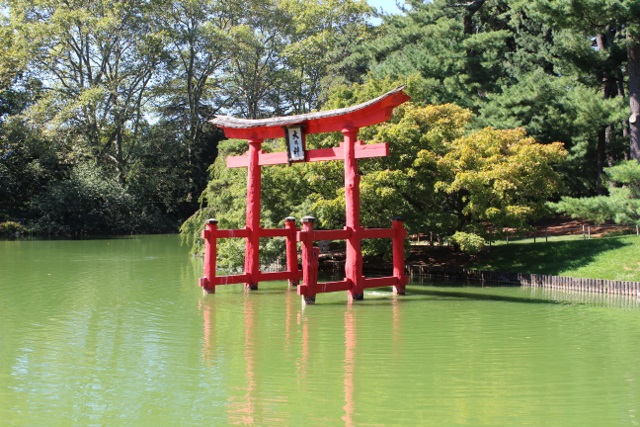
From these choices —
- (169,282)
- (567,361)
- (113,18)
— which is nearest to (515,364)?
(567,361)

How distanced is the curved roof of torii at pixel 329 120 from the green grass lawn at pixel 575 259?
6507 mm

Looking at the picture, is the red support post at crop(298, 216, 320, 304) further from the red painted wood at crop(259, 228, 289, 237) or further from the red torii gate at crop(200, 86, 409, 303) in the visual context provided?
the red painted wood at crop(259, 228, 289, 237)

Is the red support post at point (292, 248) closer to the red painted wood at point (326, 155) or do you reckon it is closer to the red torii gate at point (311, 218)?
the red torii gate at point (311, 218)

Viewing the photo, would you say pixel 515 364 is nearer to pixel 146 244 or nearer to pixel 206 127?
pixel 146 244

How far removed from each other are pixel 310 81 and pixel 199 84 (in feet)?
25.5

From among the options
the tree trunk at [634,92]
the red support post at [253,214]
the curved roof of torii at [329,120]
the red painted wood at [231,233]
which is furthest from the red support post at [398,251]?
the tree trunk at [634,92]

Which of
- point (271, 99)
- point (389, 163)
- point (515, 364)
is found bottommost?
point (515, 364)

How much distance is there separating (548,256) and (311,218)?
784 centimetres

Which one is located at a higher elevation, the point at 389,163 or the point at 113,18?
the point at 113,18

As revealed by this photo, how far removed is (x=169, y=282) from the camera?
57.2ft

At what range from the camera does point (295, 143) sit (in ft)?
48.1

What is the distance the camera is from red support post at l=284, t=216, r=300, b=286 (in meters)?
16.1

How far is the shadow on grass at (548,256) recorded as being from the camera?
16.9m

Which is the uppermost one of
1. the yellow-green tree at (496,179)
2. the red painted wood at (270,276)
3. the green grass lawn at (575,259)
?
the yellow-green tree at (496,179)
